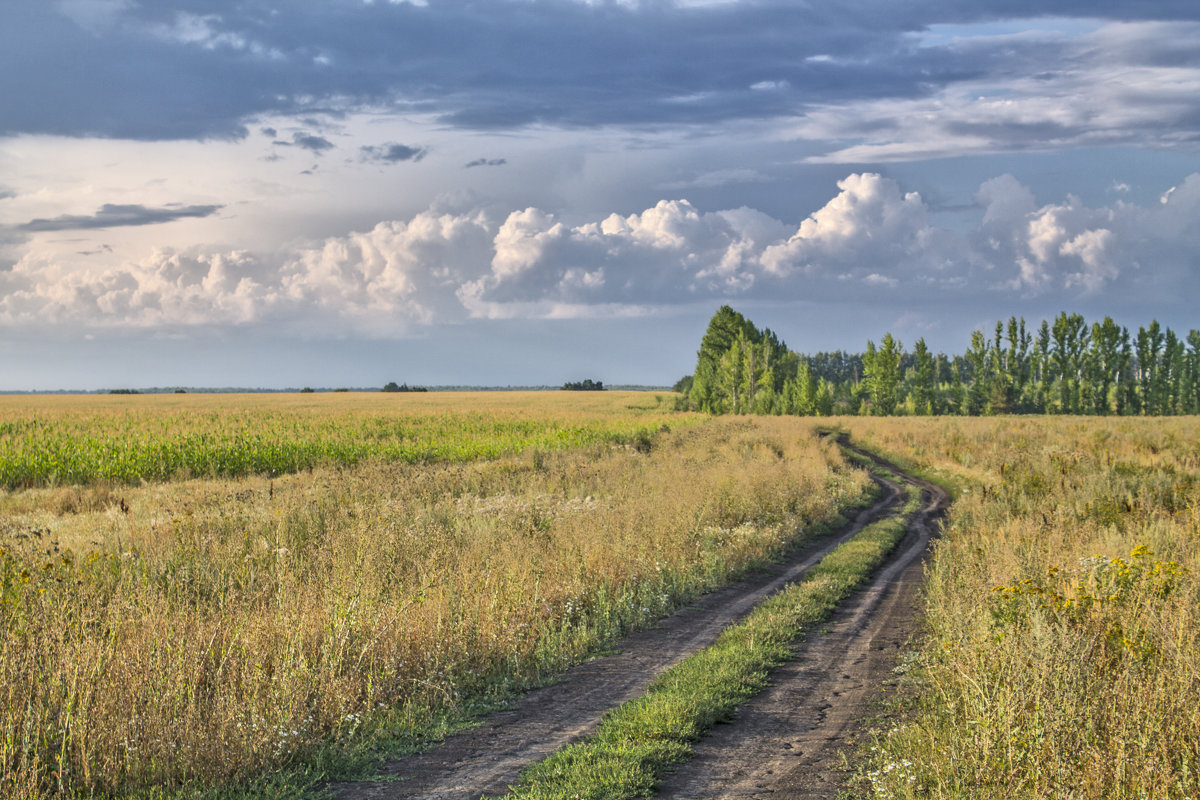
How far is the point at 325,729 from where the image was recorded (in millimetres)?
6695

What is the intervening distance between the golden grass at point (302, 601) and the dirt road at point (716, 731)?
1.96ft

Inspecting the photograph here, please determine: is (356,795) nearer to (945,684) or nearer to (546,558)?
(945,684)

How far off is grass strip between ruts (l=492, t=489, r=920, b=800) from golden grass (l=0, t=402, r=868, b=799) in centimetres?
151

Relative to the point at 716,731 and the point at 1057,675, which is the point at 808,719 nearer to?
the point at 716,731

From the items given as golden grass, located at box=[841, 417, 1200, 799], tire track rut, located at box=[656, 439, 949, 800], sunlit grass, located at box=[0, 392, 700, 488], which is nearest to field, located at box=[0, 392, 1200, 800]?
golden grass, located at box=[841, 417, 1200, 799]

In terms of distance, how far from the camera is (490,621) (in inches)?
355

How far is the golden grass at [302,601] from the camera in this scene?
5969mm

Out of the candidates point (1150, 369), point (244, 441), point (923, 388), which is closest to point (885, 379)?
point (923, 388)

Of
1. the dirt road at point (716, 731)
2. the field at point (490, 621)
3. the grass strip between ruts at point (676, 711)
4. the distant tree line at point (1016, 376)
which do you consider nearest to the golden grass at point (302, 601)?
the field at point (490, 621)

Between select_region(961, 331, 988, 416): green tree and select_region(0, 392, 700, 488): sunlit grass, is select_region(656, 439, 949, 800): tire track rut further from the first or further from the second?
select_region(961, 331, 988, 416): green tree

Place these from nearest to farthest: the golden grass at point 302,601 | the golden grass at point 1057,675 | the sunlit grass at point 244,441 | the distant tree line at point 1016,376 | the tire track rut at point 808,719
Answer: the golden grass at point 1057,675
the tire track rut at point 808,719
the golden grass at point 302,601
the sunlit grass at point 244,441
the distant tree line at point 1016,376

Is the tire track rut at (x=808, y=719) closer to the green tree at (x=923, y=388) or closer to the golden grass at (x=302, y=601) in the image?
the golden grass at (x=302, y=601)

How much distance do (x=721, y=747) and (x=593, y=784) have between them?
1.46 metres

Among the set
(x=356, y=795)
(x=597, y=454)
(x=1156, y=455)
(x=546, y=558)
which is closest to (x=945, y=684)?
(x=356, y=795)
